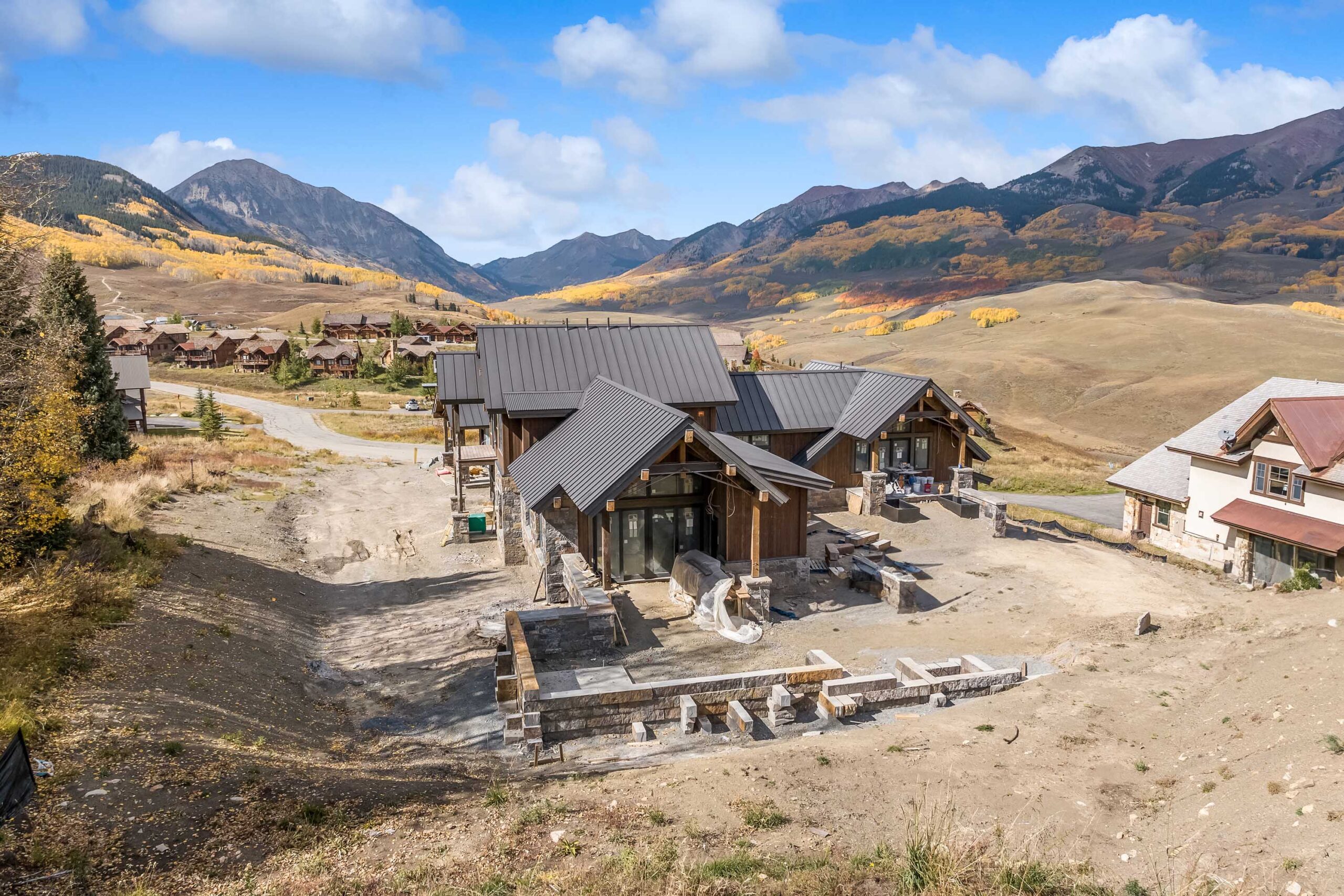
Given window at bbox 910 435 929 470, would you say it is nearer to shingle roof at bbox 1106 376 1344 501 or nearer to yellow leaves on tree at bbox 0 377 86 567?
shingle roof at bbox 1106 376 1344 501

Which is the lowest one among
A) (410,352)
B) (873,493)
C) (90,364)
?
(873,493)

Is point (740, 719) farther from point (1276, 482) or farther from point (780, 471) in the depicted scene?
point (1276, 482)

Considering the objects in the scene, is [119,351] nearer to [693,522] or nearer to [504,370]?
[504,370]

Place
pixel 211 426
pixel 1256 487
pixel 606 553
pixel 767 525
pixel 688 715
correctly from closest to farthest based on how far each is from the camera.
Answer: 1. pixel 688 715
2. pixel 606 553
3. pixel 767 525
4. pixel 1256 487
5. pixel 211 426

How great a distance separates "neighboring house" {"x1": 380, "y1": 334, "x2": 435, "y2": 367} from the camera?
98.9 metres

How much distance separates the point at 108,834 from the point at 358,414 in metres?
66.9

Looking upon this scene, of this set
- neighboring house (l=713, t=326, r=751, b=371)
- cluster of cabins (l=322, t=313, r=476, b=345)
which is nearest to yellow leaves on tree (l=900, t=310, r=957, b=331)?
neighboring house (l=713, t=326, r=751, b=371)

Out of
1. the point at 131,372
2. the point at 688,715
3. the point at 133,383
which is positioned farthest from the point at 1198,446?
the point at 131,372

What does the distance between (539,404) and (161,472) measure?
66.0 ft

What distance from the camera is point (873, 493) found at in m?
29.4

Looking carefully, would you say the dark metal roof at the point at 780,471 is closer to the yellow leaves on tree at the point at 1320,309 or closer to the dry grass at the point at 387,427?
the dry grass at the point at 387,427

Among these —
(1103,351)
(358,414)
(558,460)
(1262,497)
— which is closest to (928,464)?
(1262,497)

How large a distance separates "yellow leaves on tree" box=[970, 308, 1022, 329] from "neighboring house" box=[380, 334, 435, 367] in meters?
96.5

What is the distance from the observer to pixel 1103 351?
102250 millimetres
